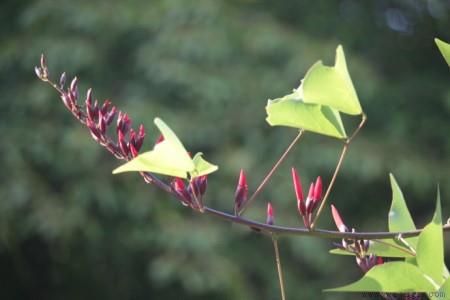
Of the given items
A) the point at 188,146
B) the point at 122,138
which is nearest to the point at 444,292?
→ the point at 122,138

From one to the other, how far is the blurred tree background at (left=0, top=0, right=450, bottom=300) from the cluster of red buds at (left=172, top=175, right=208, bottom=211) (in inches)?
117

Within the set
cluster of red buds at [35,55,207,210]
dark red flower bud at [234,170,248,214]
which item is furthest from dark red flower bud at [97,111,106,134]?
dark red flower bud at [234,170,248,214]

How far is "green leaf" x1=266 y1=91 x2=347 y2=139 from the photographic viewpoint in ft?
1.67

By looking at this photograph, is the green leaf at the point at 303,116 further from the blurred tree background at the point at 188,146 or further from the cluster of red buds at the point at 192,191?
the blurred tree background at the point at 188,146

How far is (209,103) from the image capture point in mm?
3826

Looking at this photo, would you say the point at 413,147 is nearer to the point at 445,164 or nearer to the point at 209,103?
the point at 445,164

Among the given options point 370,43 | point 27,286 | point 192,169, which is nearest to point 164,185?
point 192,169

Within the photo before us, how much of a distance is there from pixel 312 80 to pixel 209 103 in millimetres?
3341

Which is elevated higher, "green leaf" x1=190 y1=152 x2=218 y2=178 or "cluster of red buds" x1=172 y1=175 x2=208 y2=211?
"green leaf" x1=190 y1=152 x2=218 y2=178

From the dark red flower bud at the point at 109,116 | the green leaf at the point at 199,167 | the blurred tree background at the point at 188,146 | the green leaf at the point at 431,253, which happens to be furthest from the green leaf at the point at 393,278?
the blurred tree background at the point at 188,146

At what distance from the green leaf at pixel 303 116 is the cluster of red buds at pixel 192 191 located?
0.06 m

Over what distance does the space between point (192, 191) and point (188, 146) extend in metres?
3.24

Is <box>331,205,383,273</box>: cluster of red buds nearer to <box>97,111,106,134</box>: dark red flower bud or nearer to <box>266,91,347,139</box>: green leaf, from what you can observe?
<box>266,91,347,139</box>: green leaf

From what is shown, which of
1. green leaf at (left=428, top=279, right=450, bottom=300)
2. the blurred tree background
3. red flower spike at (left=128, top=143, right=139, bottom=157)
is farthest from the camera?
the blurred tree background
